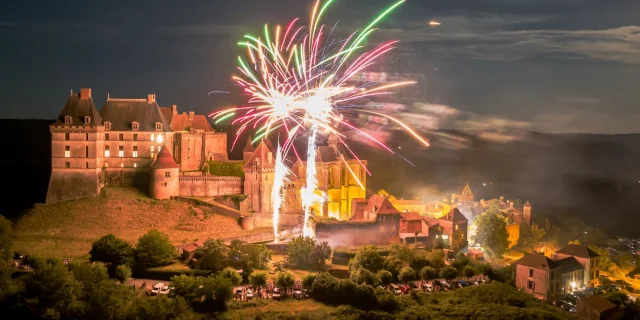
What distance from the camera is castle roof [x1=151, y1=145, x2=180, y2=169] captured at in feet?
→ 145

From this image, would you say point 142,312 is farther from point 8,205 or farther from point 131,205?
point 8,205

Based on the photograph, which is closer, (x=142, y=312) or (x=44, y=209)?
(x=142, y=312)

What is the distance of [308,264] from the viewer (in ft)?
125

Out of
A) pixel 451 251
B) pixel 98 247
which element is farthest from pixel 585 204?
pixel 98 247

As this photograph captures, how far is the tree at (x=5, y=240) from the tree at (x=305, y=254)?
52.3 feet

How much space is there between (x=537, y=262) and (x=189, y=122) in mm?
27488

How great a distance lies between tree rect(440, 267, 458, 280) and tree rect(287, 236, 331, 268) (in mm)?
7524

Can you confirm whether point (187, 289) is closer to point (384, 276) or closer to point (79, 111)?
point (384, 276)

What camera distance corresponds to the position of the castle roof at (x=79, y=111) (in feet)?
143

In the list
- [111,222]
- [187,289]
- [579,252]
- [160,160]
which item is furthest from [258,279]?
[579,252]

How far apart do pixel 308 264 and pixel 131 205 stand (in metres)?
13.7

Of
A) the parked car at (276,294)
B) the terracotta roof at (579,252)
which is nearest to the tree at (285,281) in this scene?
the parked car at (276,294)

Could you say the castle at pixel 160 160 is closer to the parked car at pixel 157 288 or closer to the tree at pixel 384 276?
the tree at pixel 384 276

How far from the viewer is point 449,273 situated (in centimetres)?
3866
